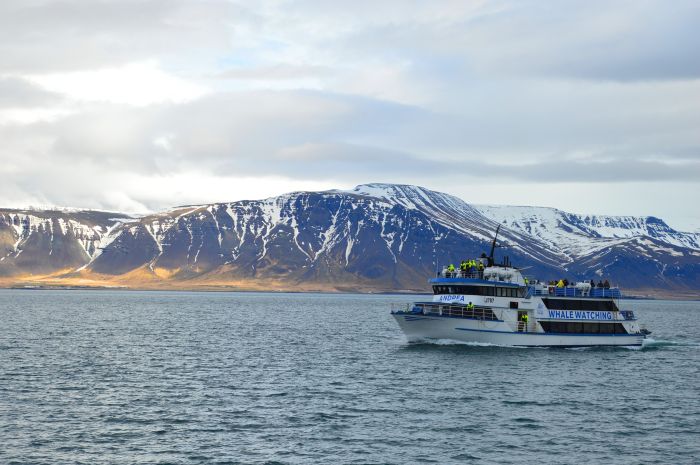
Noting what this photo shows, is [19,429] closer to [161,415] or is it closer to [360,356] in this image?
[161,415]

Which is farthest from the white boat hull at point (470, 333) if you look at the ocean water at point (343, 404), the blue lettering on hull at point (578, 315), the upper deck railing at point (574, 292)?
the upper deck railing at point (574, 292)

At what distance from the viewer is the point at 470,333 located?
95.5 meters

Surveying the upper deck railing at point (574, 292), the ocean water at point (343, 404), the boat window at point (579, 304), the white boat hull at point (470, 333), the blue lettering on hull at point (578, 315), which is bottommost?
the ocean water at point (343, 404)

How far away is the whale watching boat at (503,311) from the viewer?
96000 millimetres

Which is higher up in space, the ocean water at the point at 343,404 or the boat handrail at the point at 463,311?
the boat handrail at the point at 463,311

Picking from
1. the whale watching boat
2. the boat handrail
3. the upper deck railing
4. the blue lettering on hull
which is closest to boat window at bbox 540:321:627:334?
the whale watching boat

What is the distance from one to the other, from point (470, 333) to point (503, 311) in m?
4.86

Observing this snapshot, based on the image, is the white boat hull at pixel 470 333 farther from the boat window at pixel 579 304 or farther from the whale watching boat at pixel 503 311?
the boat window at pixel 579 304

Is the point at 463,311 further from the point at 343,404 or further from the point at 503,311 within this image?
the point at 343,404

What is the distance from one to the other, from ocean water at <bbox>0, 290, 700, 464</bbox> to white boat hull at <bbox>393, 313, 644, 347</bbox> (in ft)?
4.39

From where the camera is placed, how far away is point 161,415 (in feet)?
187

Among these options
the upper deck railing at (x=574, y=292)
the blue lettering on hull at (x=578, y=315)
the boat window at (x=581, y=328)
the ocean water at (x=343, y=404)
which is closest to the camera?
the ocean water at (x=343, y=404)

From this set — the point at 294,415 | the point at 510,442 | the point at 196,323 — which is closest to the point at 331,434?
the point at 294,415

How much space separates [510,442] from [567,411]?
12136 mm
